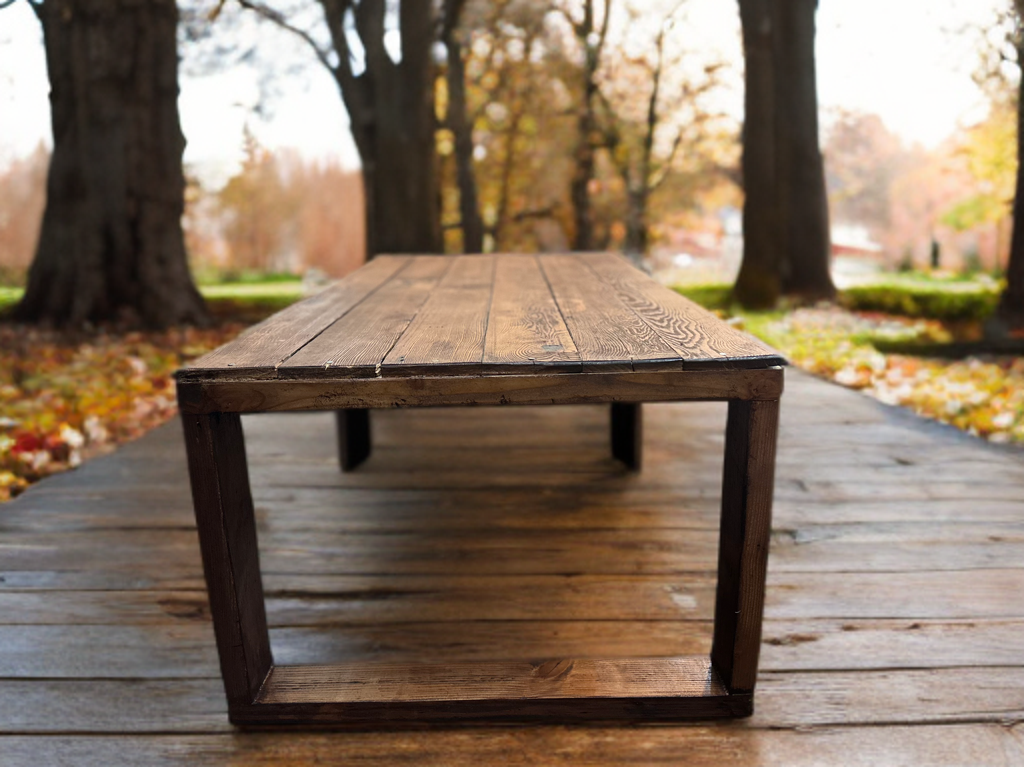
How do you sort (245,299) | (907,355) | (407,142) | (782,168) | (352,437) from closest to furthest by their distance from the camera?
(352,437), (907,355), (407,142), (245,299), (782,168)

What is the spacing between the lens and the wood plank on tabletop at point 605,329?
1101mm

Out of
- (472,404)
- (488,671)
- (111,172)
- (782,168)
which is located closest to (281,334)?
(472,404)

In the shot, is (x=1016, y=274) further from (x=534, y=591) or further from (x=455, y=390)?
(x=455, y=390)

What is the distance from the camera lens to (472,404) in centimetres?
117

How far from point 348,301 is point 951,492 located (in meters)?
1.67

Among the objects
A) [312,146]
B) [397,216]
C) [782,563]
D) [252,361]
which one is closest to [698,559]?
[782,563]

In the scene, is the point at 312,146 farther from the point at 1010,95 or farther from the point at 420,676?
the point at 420,676

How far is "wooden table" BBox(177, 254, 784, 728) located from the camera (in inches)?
43.2

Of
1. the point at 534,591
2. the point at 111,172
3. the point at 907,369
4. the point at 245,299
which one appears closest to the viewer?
the point at 534,591

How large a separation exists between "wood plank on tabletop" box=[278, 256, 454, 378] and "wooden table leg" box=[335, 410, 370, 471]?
0.46 metres

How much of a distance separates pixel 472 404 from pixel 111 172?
14.9 ft

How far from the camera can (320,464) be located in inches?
103

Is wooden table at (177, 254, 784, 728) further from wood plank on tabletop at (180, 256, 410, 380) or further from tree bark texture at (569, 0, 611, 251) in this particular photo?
tree bark texture at (569, 0, 611, 251)

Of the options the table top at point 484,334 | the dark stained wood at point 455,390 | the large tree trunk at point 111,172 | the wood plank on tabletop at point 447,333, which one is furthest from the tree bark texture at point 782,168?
the dark stained wood at point 455,390
